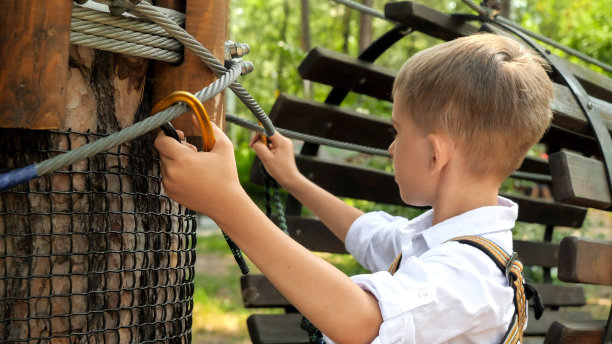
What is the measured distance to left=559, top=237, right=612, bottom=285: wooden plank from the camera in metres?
2.07

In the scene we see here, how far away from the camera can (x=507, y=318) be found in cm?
152

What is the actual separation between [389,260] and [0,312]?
1.31m

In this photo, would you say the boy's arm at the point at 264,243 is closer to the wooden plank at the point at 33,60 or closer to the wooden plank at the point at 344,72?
the wooden plank at the point at 33,60

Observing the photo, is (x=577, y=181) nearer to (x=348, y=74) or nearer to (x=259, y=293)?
(x=348, y=74)

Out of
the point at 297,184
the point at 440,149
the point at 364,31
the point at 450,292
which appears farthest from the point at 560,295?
the point at 364,31

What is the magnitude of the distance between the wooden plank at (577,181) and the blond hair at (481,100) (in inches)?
19.3

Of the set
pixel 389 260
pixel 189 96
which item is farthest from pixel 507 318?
pixel 189 96

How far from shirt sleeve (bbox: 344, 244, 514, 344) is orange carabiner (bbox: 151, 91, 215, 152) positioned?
45 cm

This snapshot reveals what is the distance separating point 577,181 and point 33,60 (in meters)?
1.68

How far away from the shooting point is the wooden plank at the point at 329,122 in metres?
3.01

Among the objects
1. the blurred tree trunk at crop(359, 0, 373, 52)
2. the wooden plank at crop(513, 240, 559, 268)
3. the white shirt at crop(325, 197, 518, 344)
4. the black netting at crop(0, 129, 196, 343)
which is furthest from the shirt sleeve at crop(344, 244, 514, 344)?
the blurred tree trunk at crop(359, 0, 373, 52)

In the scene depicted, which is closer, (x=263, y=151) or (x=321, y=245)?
(x=263, y=151)

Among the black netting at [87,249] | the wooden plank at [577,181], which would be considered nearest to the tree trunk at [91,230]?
the black netting at [87,249]

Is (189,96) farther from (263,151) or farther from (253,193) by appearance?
(253,193)
